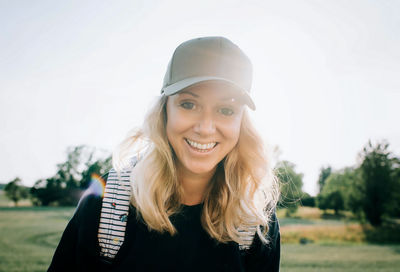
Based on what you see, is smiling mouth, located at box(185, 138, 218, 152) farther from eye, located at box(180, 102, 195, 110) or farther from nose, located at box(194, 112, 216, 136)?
eye, located at box(180, 102, 195, 110)

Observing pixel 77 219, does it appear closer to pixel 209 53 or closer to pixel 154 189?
pixel 154 189

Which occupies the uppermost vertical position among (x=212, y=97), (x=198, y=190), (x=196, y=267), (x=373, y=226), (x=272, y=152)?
(x=212, y=97)

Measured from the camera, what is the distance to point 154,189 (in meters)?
2.19

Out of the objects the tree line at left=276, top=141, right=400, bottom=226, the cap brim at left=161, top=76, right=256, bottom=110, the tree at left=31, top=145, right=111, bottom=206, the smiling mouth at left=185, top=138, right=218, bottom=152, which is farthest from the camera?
the tree at left=31, top=145, right=111, bottom=206

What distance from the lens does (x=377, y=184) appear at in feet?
92.9

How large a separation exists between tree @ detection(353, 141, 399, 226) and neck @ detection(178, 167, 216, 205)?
3261 cm

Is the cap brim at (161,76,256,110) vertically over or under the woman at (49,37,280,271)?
over

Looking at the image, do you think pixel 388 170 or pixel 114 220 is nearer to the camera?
pixel 114 220

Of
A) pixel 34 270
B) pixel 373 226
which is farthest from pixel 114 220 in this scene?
pixel 373 226

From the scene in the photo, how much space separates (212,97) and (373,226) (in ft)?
108

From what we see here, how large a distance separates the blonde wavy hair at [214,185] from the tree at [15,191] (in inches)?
2657

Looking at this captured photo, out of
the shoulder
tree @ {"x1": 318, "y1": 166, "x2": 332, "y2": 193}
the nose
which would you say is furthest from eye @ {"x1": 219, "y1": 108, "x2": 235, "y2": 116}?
tree @ {"x1": 318, "y1": 166, "x2": 332, "y2": 193}

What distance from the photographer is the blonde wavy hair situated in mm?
2119

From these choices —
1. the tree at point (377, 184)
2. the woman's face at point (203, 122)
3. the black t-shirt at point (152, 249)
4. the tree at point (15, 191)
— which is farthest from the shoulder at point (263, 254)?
the tree at point (15, 191)
